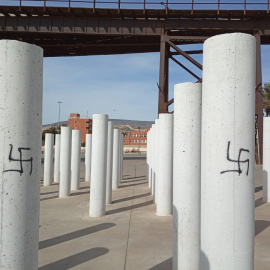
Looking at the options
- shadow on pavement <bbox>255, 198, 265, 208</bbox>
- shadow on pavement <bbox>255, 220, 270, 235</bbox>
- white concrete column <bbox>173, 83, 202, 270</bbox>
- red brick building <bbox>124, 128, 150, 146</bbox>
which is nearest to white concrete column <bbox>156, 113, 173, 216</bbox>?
shadow on pavement <bbox>255, 220, 270, 235</bbox>

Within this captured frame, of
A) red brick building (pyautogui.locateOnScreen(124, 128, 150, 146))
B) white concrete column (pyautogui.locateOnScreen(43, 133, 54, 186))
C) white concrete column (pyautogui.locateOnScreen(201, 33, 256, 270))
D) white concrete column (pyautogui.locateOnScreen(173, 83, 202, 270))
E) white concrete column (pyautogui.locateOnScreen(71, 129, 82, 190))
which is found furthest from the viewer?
red brick building (pyautogui.locateOnScreen(124, 128, 150, 146))

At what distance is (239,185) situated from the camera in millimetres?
3887

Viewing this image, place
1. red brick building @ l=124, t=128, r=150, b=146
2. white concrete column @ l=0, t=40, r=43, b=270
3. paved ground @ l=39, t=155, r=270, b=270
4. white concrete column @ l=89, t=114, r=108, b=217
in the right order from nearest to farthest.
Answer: white concrete column @ l=0, t=40, r=43, b=270
paved ground @ l=39, t=155, r=270, b=270
white concrete column @ l=89, t=114, r=108, b=217
red brick building @ l=124, t=128, r=150, b=146

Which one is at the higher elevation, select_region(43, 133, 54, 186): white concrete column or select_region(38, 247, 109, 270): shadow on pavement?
select_region(43, 133, 54, 186): white concrete column

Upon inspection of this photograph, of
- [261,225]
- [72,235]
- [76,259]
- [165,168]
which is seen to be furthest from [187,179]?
[261,225]

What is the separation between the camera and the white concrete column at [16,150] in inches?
147

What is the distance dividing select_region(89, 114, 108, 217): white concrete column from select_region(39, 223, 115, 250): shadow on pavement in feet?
3.32

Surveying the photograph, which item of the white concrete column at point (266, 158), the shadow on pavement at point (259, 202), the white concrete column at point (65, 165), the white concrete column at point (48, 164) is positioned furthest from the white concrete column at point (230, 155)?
the white concrete column at point (48, 164)

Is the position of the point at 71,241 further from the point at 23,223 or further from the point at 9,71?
the point at 9,71

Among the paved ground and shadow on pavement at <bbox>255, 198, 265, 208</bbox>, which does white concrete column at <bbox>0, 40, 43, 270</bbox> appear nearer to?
the paved ground

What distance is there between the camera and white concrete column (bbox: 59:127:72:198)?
42.3 feet

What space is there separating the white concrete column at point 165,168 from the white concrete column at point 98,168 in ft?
5.32

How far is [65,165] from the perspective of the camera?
13.0 m

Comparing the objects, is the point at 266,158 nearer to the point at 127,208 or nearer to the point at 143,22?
the point at 127,208
